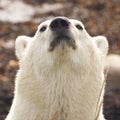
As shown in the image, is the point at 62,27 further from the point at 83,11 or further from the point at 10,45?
the point at 83,11

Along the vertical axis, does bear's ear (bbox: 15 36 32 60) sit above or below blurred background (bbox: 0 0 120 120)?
above

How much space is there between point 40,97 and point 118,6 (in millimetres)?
9479

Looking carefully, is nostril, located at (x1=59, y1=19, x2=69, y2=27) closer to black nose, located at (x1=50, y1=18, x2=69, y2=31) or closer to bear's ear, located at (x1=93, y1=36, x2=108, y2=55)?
black nose, located at (x1=50, y1=18, x2=69, y2=31)

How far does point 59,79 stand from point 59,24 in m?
0.60

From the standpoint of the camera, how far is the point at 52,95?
7.65 metres

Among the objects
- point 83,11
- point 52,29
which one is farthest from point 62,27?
point 83,11

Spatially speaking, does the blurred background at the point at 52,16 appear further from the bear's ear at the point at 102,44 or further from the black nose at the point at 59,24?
the black nose at the point at 59,24

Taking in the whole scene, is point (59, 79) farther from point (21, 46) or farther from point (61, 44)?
point (21, 46)

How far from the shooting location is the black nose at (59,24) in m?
7.32

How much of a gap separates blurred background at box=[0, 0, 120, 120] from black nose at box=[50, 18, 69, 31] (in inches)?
202

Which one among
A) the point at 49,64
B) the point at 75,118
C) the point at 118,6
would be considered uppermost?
the point at 49,64

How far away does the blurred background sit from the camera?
42.4 feet

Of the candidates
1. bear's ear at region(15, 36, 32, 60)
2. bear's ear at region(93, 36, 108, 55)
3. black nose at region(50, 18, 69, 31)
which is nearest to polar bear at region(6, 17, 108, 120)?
black nose at region(50, 18, 69, 31)

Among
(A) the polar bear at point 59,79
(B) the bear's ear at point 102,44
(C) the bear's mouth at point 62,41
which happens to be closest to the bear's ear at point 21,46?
(A) the polar bear at point 59,79
